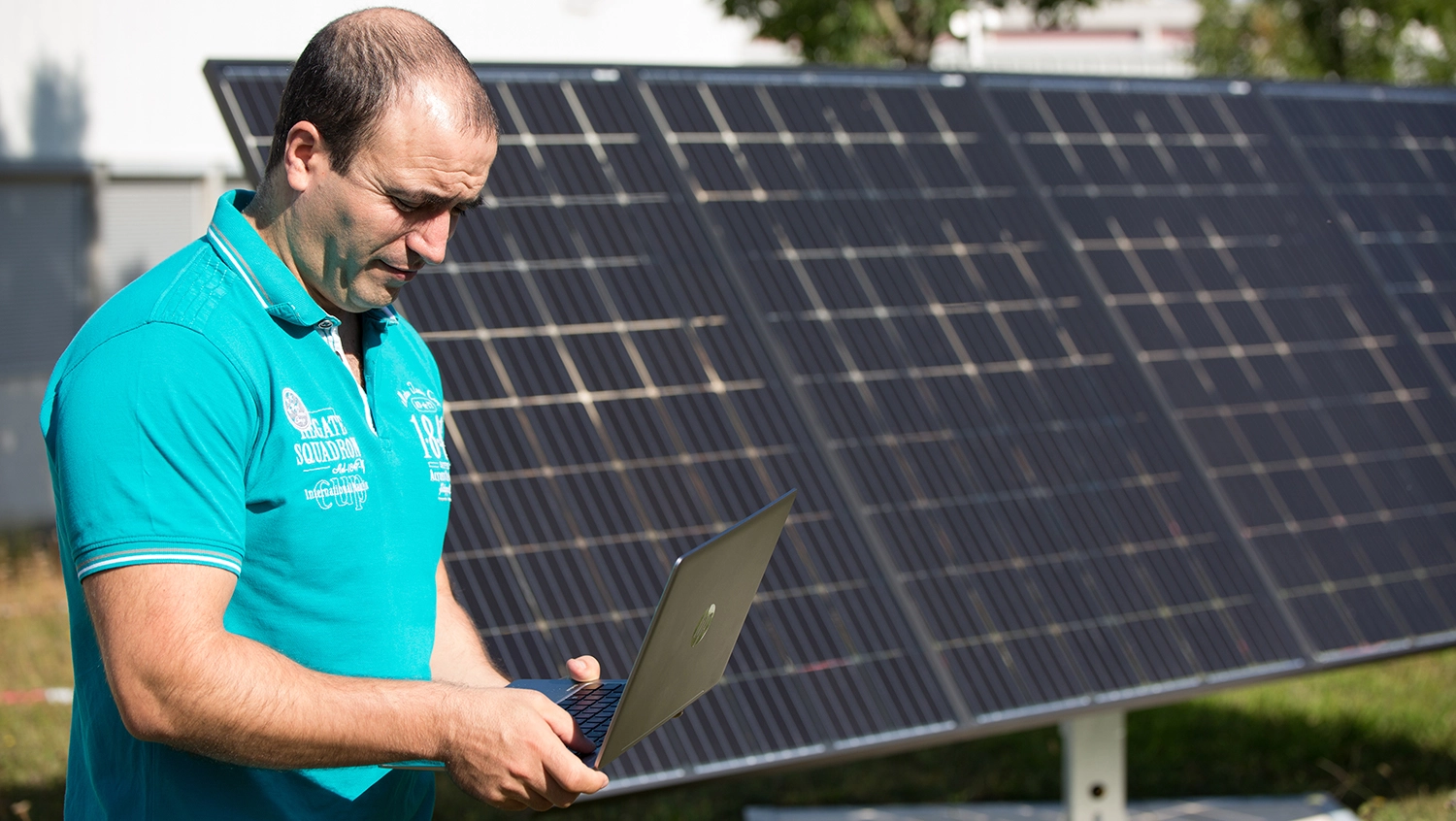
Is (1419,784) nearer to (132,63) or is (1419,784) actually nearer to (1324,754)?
(1324,754)

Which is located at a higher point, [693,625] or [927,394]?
[927,394]

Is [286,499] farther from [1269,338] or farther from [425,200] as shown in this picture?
[1269,338]

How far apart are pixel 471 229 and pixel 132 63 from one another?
360 inches

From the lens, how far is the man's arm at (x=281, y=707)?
1915mm

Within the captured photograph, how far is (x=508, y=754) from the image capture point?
2.09m

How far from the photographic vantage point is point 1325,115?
6504 millimetres

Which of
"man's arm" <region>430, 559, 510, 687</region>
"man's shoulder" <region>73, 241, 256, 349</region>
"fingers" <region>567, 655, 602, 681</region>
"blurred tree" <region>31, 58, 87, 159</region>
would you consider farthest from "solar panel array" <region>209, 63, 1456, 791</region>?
"blurred tree" <region>31, 58, 87, 159</region>

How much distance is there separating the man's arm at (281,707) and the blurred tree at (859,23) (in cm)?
1275

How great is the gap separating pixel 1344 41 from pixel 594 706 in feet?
67.6

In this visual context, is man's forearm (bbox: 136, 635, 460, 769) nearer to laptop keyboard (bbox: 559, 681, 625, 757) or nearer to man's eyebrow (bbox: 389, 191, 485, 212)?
laptop keyboard (bbox: 559, 681, 625, 757)

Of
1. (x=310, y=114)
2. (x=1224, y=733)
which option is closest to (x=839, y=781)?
(x=1224, y=733)

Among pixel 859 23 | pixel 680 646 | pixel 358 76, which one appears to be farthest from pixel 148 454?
pixel 859 23

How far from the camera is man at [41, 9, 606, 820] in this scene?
192 centimetres

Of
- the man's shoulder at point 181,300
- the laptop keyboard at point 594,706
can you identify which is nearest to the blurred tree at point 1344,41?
the laptop keyboard at point 594,706
